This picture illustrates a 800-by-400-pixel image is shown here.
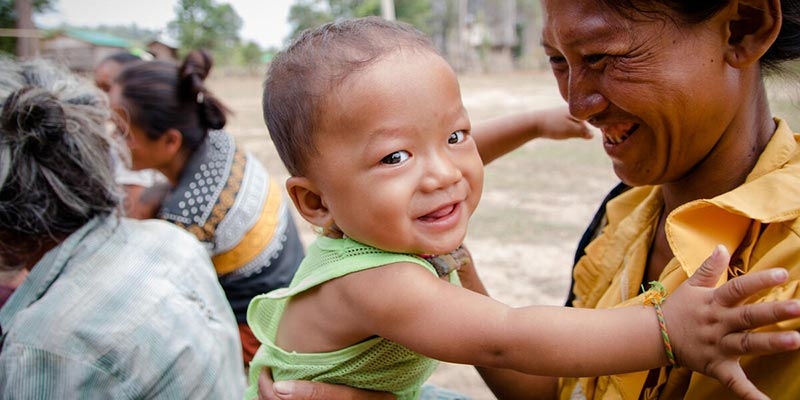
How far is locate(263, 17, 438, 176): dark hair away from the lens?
1511 mm

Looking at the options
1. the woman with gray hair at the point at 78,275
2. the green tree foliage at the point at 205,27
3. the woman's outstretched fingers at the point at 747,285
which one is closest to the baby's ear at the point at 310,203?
the woman with gray hair at the point at 78,275

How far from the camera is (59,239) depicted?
2174 millimetres

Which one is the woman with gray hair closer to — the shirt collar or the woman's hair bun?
the woman's hair bun

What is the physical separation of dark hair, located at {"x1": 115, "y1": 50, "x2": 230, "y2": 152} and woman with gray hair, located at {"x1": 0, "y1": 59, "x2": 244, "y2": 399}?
1639mm

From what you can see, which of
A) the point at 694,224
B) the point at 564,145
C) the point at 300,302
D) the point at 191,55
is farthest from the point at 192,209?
the point at 564,145

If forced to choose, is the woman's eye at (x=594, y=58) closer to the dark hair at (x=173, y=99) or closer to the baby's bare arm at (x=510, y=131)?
the baby's bare arm at (x=510, y=131)

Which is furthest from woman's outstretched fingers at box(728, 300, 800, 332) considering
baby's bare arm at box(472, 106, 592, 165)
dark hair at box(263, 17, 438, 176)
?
baby's bare arm at box(472, 106, 592, 165)

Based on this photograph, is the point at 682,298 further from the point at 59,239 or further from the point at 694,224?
the point at 59,239

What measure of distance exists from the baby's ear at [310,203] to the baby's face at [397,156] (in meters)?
0.10

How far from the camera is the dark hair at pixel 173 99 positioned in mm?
3984

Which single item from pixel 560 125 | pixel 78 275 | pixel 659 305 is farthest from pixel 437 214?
pixel 78 275

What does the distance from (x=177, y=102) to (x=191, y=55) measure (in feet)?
1.12

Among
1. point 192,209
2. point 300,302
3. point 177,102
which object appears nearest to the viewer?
point 300,302

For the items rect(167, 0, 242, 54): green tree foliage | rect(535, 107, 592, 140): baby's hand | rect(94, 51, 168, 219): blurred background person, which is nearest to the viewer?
rect(535, 107, 592, 140): baby's hand
